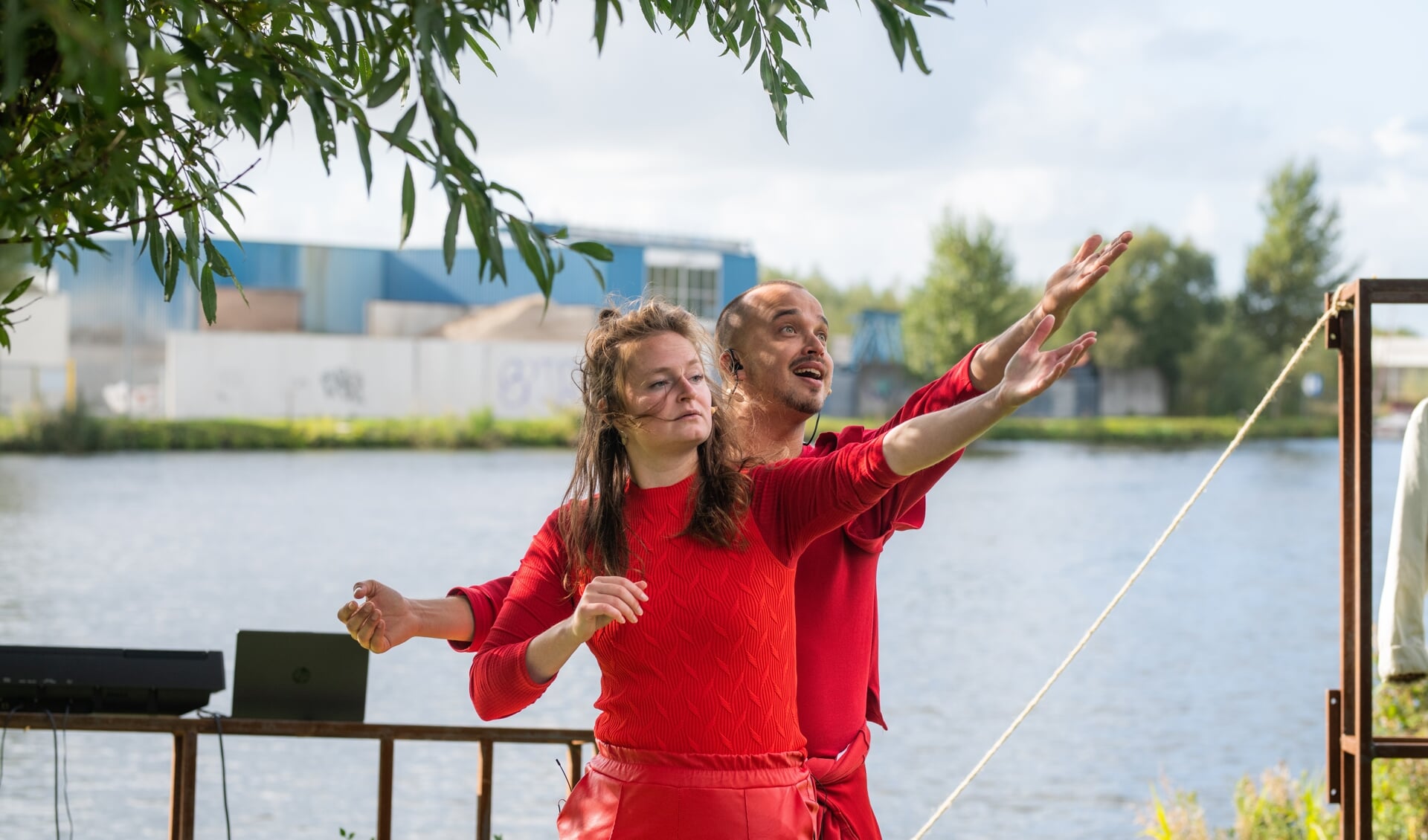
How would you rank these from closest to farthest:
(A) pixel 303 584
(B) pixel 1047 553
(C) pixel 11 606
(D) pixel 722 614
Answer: (D) pixel 722 614, (C) pixel 11 606, (A) pixel 303 584, (B) pixel 1047 553

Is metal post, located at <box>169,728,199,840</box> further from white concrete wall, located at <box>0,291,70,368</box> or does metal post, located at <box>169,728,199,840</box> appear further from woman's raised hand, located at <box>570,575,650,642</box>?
white concrete wall, located at <box>0,291,70,368</box>

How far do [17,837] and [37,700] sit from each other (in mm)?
7044

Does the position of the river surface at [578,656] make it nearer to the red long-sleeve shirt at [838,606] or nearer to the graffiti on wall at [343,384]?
the graffiti on wall at [343,384]

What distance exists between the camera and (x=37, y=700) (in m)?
3.17

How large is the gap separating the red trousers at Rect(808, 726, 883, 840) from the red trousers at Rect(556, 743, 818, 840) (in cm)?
20

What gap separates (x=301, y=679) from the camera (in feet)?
10.2

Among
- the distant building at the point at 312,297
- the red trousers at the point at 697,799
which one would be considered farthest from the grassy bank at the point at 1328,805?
the distant building at the point at 312,297

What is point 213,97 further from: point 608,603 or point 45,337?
point 45,337

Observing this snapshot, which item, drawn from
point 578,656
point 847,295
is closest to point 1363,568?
point 578,656


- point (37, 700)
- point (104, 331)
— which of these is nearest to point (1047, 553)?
point (37, 700)

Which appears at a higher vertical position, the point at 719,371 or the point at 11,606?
the point at 719,371

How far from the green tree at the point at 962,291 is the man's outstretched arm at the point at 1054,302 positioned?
47644mm

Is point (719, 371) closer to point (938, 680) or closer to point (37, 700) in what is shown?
point (37, 700)

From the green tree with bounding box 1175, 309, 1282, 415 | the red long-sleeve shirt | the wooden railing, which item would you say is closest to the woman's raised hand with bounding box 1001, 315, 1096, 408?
the red long-sleeve shirt
